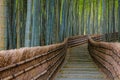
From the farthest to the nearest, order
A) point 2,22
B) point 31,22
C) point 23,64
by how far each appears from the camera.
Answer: point 31,22 < point 2,22 < point 23,64

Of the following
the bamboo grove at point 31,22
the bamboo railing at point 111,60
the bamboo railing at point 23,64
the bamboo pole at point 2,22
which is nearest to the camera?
the bamboo railing at point 23,64

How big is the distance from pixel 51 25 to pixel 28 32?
4.73 meters

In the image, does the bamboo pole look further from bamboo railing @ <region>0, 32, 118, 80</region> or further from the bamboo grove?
bamboo railing @ <region>0, 32, 118, 80</region>

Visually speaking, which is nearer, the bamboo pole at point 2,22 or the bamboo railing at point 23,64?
the bamboo railing at point 23,64

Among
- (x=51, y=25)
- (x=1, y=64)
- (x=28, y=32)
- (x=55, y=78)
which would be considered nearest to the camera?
(x=1, y=64)

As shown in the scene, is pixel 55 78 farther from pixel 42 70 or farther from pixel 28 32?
pixel 42 70

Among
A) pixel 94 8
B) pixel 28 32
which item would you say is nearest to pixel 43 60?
pixel 28 32

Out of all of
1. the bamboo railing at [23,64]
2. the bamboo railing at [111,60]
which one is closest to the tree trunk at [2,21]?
the bamboo railing at [23,64]

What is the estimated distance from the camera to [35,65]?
4863 mm

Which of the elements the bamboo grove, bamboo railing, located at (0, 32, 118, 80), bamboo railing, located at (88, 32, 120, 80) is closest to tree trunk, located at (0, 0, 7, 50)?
the bamboo grove

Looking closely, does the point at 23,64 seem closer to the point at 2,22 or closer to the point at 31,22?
the point at 2,22

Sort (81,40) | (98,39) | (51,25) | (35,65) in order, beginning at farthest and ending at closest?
(81,40)
(98,39)
(51,25)
(35,65)

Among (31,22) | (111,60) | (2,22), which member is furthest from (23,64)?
(31,22)

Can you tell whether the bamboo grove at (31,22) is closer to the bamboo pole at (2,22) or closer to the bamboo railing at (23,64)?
the bamboo pole at (2,22)
